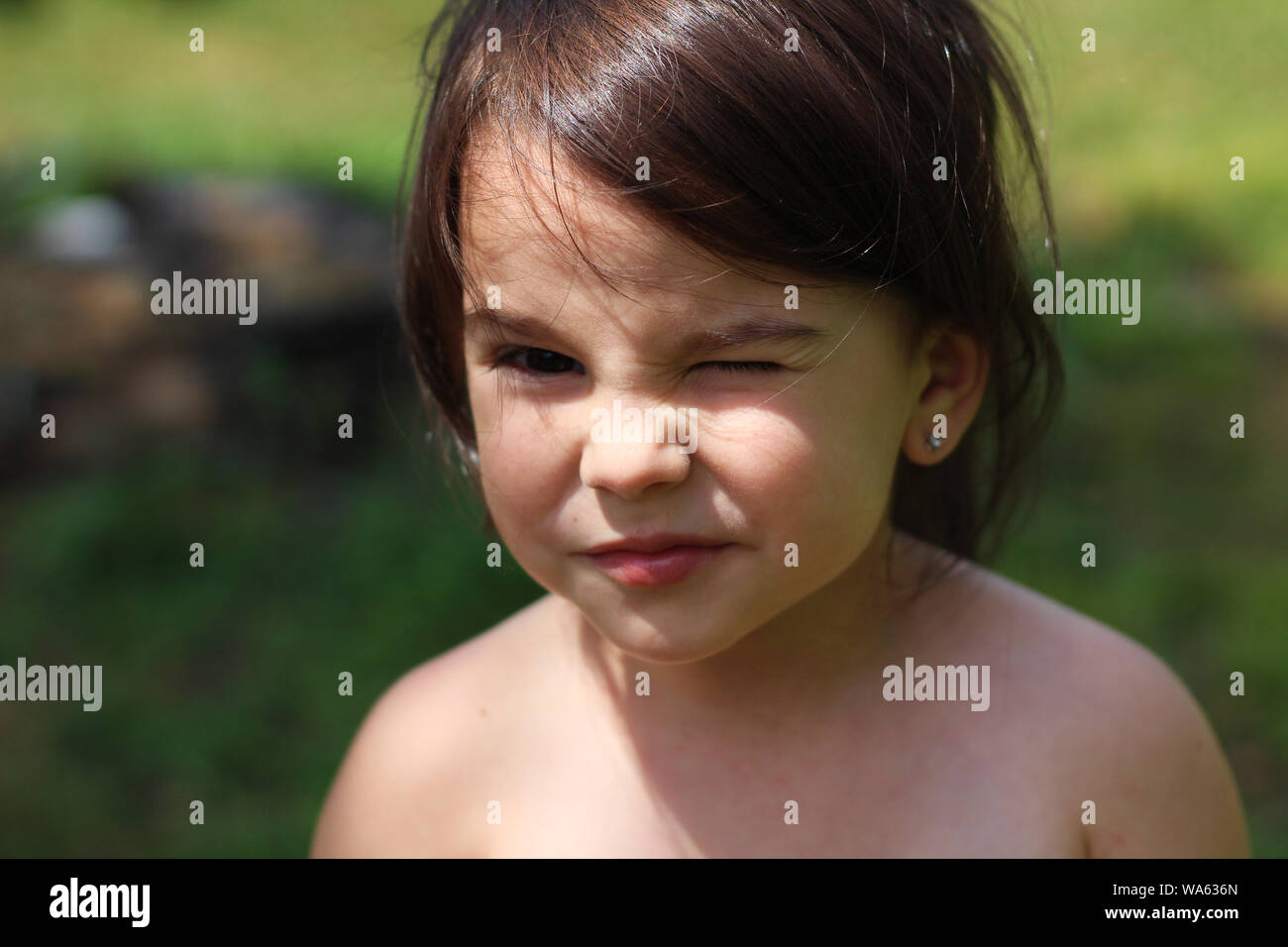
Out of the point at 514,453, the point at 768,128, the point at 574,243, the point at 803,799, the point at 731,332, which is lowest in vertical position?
the point at 803,799

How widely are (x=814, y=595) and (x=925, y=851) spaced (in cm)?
39

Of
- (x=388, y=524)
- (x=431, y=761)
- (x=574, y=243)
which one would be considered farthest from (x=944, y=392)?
(x=388, y=524)

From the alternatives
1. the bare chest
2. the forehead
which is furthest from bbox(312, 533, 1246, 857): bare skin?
the forehead

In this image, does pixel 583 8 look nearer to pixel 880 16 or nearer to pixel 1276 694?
pixel 880 16

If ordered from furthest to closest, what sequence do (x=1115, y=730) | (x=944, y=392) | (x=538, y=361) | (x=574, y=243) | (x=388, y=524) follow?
(x=388, y=524) < (x=1115, y=730) < (x=944, y=392) < (x=538, y=361) < (x=574, y=243)

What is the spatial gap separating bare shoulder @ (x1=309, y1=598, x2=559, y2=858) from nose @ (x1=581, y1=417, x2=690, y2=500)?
626mm

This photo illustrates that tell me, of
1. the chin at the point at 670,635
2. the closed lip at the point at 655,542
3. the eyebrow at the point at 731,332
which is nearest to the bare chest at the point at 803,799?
the chin at the point at 670,635

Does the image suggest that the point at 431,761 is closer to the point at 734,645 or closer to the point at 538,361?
the point at 734,645

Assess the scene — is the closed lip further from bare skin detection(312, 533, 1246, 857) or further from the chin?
bare skin detection(312, 533, 1246, 857)

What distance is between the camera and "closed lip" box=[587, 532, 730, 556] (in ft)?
5.21

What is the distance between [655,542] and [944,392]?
1.64ft

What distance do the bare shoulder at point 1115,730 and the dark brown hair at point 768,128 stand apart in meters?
0.49

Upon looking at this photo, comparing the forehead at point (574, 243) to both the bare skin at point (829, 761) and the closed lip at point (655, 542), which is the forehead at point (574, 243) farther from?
the bare skin at point (829, 761)

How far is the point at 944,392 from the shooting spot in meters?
1.82
